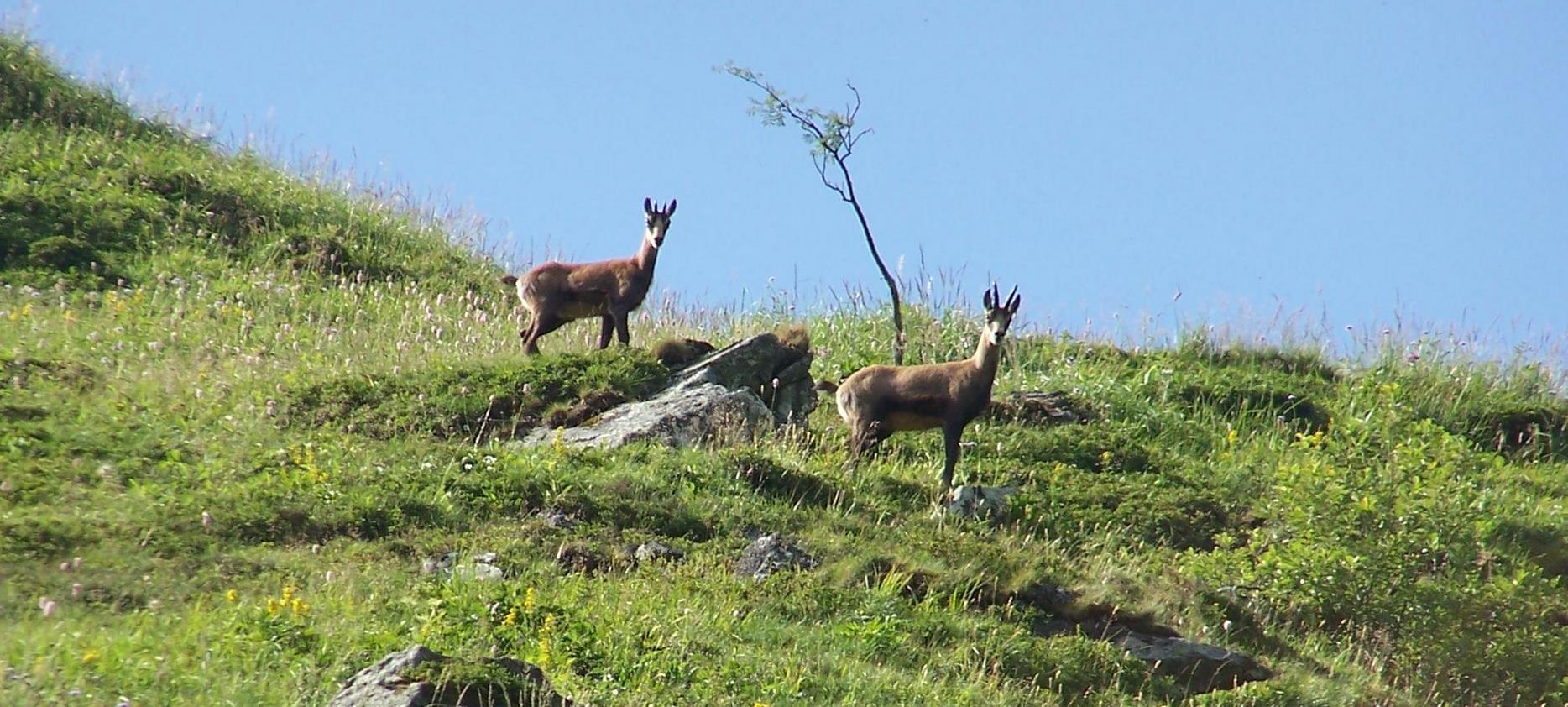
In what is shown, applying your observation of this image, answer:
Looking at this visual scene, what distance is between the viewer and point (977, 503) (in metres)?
14.3

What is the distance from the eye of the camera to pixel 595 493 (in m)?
12.7

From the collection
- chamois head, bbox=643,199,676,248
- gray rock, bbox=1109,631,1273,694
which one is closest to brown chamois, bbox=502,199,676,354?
chamois head, bbox=643,199,676,248

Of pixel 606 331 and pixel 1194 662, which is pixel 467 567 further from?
pixel 606 331

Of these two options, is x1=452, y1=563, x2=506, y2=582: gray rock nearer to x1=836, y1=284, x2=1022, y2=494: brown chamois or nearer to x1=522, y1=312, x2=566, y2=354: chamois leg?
x1=836, y1=284, x2=1022, y2=494: brown chamois

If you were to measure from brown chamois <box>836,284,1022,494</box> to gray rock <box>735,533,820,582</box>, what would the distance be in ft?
8.82

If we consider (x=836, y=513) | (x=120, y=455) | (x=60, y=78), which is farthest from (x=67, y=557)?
(x=60, y=78)

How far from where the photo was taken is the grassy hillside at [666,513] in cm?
944

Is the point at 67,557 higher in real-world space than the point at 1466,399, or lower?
lower

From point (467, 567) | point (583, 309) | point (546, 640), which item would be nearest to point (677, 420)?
point (583, 309)

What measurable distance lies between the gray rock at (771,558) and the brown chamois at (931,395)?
2.69 metres

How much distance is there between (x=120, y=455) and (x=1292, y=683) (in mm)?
8187

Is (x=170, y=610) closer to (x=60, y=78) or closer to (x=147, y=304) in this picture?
(x=147, y=304)

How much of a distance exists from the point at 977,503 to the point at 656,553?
3366mm

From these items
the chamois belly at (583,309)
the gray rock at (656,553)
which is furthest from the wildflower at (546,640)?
the chamois belly at (583,309)
